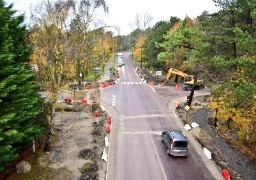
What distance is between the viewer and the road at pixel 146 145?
2333 centimetres

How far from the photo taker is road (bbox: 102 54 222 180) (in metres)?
23.3

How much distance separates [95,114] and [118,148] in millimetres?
9577

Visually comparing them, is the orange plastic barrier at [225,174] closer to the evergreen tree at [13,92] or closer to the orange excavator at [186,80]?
the evergreen tree at [13,92]

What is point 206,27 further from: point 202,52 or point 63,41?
point 63,41

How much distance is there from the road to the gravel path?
6.20ft

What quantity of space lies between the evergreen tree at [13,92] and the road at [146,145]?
745 centimetres

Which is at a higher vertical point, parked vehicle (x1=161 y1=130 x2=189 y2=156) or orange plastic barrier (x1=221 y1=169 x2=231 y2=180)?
Result: parked vehicle (x1=161 y1=130 x2=189 y2=156)

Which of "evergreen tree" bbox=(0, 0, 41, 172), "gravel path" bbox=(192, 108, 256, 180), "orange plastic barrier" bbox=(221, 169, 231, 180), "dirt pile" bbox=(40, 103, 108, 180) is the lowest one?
"gravel path" bbox=(192, 108, 256, 180)

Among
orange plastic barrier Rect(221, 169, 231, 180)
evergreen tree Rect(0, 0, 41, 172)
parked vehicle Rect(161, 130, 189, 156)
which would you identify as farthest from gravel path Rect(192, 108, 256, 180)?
evergreen tree Rect(0, 0, 41, 172)

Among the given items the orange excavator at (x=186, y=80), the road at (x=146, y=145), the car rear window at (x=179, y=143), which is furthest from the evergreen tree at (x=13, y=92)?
the orange excavator at (x=186, y=80)

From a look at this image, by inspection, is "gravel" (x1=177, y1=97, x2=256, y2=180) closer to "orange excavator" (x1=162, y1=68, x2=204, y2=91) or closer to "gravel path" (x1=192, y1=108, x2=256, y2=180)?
"gravel path" (x1=192, y1=108, x2=256, y2=180)

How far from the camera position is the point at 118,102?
44656mm

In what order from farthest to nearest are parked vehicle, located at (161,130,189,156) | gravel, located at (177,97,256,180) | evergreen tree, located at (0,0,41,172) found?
parked vehicle, located at (161,130,189,156) < gravel, located at (177,97,256,180) < evergreen tree, located at (0,0,41,172)

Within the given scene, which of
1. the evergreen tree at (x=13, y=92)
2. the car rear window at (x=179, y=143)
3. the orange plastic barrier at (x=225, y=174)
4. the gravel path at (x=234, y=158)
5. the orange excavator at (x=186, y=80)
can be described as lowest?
the gravel path at (x=234, y=158)
